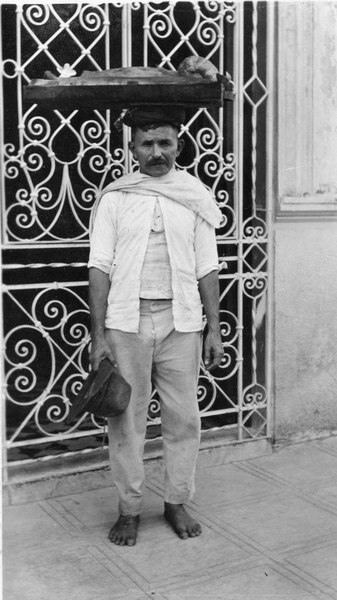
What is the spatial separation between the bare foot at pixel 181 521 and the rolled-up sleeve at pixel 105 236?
1.30 m

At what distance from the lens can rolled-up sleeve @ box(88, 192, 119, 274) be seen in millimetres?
3828

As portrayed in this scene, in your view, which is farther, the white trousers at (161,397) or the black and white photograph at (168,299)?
the white trousers at (161,397)

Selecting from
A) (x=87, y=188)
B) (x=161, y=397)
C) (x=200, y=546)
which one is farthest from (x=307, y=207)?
(x=200, y=546)

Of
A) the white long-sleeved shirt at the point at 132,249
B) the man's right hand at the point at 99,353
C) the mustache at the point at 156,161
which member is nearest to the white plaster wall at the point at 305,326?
the white long-sleeved shirt at the point at 132,249

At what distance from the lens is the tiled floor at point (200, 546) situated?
11.4 ft

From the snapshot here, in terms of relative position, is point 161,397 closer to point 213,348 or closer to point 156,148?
point 213,348

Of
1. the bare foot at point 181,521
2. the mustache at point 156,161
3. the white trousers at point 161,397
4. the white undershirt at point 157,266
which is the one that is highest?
the mustache at point 156,161

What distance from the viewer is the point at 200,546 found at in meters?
3.91

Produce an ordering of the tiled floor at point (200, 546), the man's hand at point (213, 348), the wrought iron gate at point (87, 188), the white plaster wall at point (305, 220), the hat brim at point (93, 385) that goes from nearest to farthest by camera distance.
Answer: the tiled floor at point (200, 546), the hat brim at point (93, 385), the man's hand at point (213, 348), the wrought iron gate at point (87, 188), the white plaster wall at point (305, 220)

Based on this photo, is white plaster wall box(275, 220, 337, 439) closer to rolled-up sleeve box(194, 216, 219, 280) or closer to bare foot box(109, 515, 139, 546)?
rolled-up sleeve box(194, 216, 219, 280)

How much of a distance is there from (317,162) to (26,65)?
2.02m

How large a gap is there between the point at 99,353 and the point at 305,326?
2.02 metres

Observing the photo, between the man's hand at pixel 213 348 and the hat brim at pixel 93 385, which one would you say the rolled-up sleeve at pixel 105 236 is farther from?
the man's hand at pixel 213 348

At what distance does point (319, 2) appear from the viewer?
203 inches
